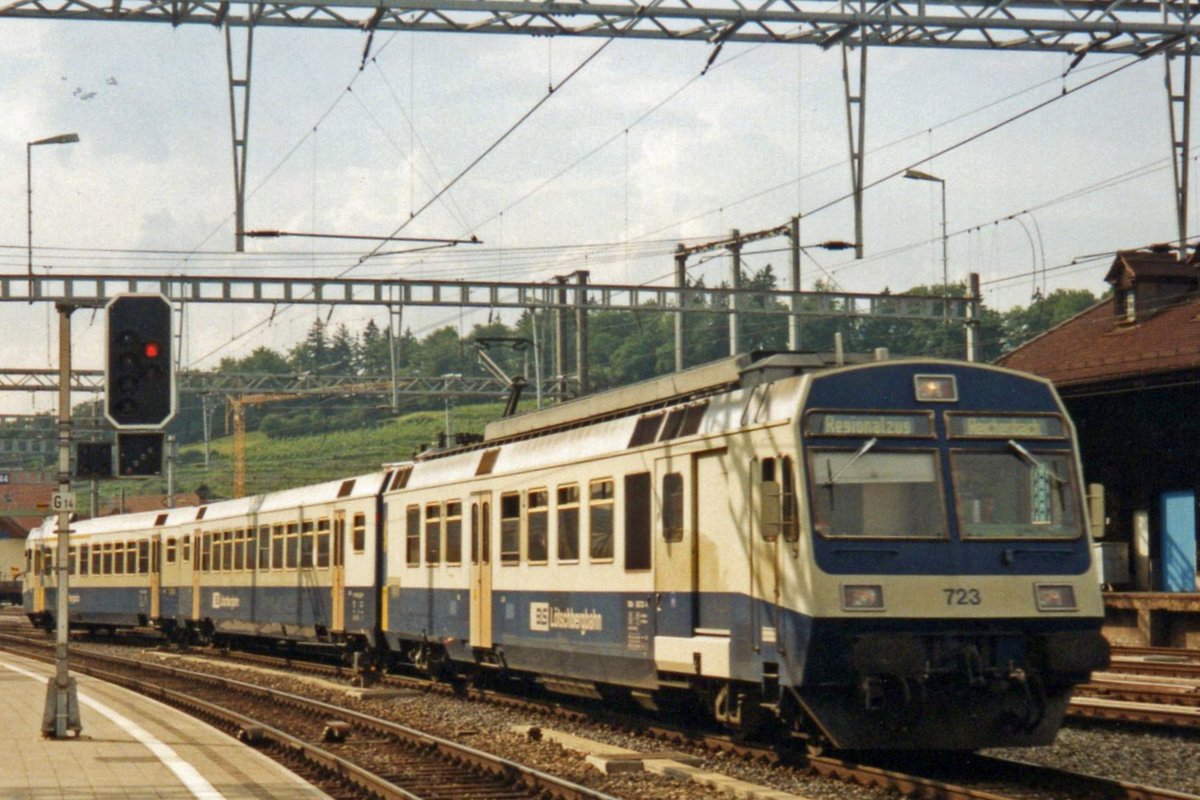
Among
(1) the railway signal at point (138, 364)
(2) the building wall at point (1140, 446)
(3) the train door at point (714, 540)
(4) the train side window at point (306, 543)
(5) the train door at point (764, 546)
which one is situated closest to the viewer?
(5) the train door at point (764, 546)

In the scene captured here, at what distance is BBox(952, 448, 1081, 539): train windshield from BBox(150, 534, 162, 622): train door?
3028 centimetres

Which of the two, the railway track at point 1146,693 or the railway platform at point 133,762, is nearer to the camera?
the railway platform at point 133,762

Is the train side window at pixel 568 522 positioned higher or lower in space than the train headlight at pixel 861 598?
higher

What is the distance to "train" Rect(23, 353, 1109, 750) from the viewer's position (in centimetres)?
1327

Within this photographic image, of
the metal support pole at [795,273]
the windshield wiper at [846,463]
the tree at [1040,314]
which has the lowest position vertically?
the windshield wiper at [846,463]

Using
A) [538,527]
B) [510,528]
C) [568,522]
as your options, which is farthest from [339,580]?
[568,522]

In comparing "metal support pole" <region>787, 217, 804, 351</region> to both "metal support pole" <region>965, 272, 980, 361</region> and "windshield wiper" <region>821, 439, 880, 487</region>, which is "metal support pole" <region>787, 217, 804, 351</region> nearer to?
"metal support pole" <region>965, 272, 980, 361</region>

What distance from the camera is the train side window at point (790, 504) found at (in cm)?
1340

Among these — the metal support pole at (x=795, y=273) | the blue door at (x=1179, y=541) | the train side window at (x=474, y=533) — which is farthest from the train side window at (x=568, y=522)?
the metal support pole at (x=795, y=273)

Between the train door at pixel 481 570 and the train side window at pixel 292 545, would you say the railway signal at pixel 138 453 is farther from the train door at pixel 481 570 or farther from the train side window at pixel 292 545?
the train side window at pixel 292 545

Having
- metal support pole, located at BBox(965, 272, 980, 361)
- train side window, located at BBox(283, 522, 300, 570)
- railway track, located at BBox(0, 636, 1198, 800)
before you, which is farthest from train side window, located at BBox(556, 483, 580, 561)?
metal support pole, located at BBox(965, 272, 980, 361)

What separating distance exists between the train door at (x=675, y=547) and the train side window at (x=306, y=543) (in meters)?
14.4

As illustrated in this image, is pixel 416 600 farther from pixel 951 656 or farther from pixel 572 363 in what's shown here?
pixel 572 363

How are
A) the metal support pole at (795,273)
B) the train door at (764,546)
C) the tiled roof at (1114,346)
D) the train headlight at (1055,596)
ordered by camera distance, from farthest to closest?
the metal support pole at (795,273), the tiled roof at (1114,346), the train headlight at (1055,596), the train door at (764,546)
